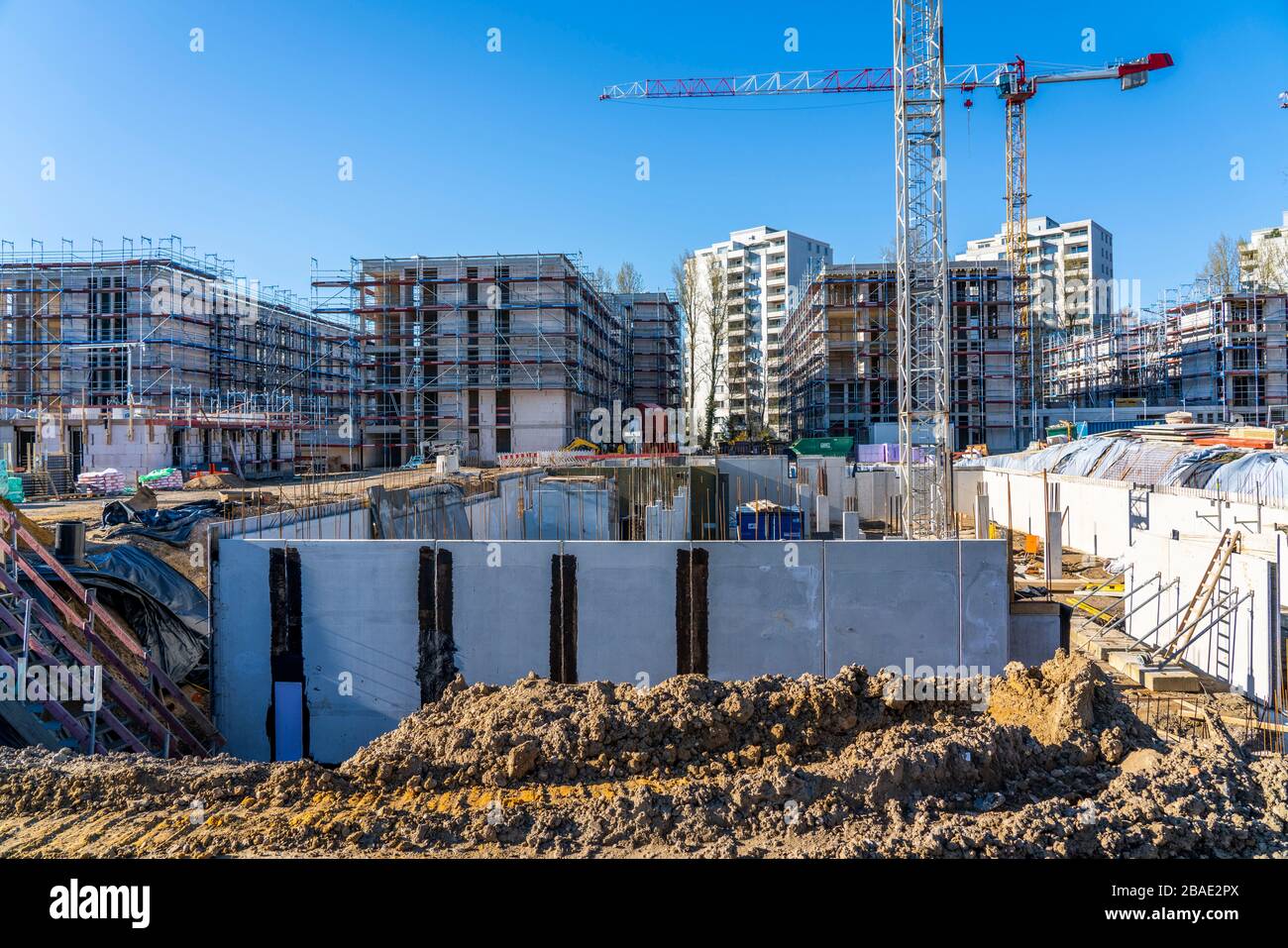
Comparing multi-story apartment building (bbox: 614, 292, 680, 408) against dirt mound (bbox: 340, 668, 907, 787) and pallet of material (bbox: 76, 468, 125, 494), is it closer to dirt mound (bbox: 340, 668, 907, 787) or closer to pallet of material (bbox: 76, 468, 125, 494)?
pallet of material (bbox: 76, 468, 125, 494)

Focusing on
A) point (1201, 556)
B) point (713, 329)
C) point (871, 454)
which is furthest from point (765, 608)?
point (713, 329)

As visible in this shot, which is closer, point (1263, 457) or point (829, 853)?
point (829, 853)

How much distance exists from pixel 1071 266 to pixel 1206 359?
138ft

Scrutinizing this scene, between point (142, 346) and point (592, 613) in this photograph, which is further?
point (142, 346)

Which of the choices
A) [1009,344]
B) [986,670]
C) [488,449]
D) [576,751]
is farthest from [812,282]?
[576,751]

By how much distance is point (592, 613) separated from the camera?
9.62 m

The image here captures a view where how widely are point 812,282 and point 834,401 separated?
7753mm

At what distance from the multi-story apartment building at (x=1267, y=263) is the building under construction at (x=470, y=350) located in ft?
142

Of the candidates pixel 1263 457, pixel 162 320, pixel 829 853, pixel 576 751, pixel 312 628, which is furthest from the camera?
pixel 162 320

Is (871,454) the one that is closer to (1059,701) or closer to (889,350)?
(889,350)

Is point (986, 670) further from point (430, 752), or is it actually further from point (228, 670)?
point (228, 670)

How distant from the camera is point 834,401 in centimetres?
4872

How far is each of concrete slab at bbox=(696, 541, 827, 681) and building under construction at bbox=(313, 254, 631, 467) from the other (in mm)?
32803

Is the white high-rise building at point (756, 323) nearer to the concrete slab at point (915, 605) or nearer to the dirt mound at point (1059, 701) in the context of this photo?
the concrete slab at point (915, 605)
